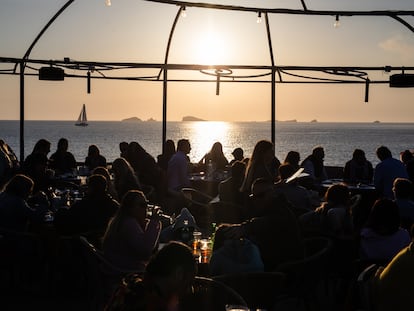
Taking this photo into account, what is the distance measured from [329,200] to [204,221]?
422 centimetres

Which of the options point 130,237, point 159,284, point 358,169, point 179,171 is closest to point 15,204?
point 130,237

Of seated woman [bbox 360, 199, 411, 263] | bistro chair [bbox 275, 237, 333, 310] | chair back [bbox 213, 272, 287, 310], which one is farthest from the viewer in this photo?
bistro chair [bbox 275, 237, 333, 310]

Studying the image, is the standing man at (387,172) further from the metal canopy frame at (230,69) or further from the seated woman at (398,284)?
the seated woman at (398,284)

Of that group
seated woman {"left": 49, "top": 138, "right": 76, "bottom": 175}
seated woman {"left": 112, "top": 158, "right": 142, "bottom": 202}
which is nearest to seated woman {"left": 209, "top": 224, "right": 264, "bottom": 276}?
seated woman {"left": 112, "top": 158, "right": 142, "bottom": 202}

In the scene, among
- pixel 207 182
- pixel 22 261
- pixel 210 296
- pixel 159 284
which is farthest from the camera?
pixel 207 182

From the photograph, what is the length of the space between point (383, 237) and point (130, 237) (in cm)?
197

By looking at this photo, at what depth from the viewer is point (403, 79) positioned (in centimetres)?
1322

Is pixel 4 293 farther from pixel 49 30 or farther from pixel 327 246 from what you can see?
pixel 49 30

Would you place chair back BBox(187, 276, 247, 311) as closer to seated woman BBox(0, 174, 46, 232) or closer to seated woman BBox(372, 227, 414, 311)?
seated woman BBox(372, 227, 414, 311)

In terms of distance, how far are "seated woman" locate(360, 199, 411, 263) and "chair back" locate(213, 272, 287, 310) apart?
97cm

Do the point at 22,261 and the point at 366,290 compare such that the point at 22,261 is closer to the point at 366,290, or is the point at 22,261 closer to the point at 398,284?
the point at 366,290

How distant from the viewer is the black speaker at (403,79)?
13.2 meters

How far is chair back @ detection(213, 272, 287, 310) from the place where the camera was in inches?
207

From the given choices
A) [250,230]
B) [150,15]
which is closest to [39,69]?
[150,15]
